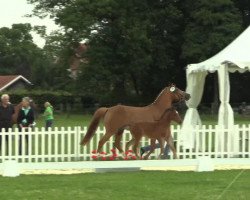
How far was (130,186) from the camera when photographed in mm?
10758

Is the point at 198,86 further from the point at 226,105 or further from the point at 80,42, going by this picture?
the point at 80,42

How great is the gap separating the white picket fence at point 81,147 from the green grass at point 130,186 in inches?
106

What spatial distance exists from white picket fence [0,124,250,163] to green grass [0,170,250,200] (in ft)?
8.83

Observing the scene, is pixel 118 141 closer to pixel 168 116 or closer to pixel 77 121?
pixel 168 116

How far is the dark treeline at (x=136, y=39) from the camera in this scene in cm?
5162

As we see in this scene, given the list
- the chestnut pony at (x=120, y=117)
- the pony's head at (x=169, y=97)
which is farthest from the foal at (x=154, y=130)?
the pony's head at (x=169, y=97)

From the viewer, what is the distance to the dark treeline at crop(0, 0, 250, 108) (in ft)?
169

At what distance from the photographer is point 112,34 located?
176ft

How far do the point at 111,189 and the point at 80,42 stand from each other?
4264 cm

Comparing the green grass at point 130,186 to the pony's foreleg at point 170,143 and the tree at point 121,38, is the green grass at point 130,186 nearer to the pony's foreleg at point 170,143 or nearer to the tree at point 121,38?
the pony's foreleg at point 170,143

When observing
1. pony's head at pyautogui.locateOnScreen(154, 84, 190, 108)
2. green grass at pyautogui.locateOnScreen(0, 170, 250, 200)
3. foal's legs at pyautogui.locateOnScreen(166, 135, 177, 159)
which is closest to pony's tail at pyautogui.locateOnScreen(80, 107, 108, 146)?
pony's head at pyautogui.locateOnScreen(154, 84, 190, 108)

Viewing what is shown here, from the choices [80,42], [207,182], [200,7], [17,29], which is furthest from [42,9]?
[17,29]

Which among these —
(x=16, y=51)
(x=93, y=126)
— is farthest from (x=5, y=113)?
(x=16, y=51)

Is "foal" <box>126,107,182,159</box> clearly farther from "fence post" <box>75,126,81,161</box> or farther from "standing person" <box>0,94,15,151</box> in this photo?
"standing person" <box>0,94,15,151</box>
